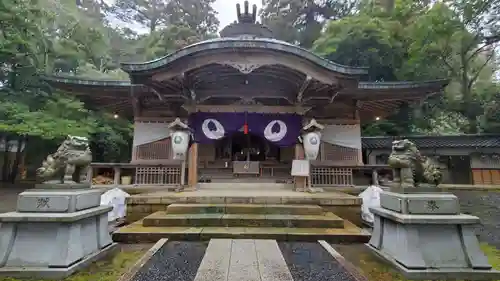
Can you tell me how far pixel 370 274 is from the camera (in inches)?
130

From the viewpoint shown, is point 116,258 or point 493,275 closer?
point 493,275

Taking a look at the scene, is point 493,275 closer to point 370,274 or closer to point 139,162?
point 370,274

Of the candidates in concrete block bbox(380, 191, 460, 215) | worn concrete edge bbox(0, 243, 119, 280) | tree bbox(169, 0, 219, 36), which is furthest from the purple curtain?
tree bbox(169, 0, 219, 36)

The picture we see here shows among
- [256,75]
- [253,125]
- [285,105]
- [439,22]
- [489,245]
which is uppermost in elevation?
[439,22]

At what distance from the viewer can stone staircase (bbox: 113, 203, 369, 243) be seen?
474cm

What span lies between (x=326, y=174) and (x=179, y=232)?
19.7 feet

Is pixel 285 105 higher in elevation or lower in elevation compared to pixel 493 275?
higher

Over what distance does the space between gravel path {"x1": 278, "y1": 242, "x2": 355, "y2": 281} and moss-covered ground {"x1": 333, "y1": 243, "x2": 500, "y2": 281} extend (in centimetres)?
28

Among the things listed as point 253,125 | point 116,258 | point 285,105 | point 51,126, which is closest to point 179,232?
point 116,258

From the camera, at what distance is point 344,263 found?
3.61 m

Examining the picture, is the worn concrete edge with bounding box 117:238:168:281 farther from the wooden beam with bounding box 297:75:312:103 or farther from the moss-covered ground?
the wooden beam with bounding box 297:75:312:103

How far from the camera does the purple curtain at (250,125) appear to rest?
9125mm

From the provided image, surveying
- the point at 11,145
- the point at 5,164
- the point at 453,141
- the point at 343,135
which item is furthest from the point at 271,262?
the point at 5,164

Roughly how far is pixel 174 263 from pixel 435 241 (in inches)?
132
